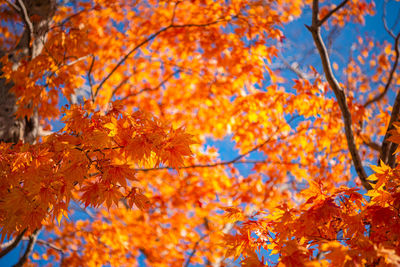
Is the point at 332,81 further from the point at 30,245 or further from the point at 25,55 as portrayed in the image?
the point at 30,245

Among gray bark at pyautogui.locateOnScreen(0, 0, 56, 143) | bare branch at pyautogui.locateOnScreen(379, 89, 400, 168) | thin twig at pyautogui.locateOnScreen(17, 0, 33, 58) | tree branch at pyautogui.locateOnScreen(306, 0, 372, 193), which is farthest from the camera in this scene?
gray bark at pyautogui.locateOnScreen(0, 0, 56, 143)

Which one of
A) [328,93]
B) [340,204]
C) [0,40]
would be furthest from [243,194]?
[0,40]

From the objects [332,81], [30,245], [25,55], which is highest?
[25,55]

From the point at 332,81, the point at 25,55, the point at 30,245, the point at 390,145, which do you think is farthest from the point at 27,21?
the point at 390,145

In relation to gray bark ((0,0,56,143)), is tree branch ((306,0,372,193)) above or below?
below

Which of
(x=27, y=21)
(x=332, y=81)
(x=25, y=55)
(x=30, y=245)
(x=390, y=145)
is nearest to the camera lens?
(x=390, y=145)

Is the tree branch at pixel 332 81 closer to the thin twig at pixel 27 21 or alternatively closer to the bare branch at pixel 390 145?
the bare branch at pixel 390 145

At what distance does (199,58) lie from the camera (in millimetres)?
7430

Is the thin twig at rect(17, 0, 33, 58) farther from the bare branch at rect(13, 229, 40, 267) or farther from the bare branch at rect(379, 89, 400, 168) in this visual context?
the bare branch at rect(379, 89, 400, 168)

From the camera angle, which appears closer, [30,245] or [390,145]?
[390,145]

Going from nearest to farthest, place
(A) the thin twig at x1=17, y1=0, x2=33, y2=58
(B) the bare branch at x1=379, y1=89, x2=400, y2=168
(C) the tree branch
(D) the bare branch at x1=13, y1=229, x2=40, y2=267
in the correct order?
(B) the bare branch at x1=379, y1=89, x2=400, y2=168
(C) the tree branch
(A) the thin twig at x1=17, y1=0, x2=33, y2=58
(D) the bare branch at x1=13, y1=229, x2=40, y2=267

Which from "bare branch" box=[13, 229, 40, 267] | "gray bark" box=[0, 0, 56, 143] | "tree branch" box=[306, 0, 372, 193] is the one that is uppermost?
"gray bark" box=[0, 0, 56, 143]

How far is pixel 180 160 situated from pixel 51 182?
89 cm

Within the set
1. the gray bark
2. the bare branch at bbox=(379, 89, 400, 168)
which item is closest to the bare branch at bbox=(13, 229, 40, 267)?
the gray bark
